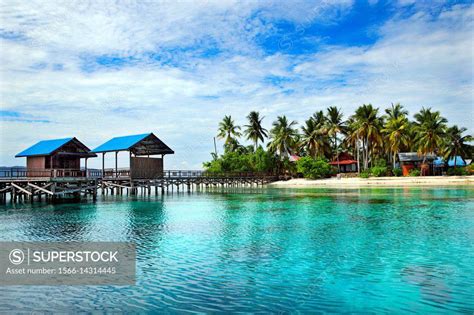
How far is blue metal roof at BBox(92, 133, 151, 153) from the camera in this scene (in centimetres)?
3797

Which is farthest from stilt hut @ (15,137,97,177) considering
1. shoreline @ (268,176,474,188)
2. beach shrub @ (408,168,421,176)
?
beach shrub @ (408,168,421,176)

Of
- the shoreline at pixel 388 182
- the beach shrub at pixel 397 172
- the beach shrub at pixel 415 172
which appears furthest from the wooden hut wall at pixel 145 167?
the beach shrub at pixel 415 172

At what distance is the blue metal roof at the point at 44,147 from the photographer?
3544 centimetres

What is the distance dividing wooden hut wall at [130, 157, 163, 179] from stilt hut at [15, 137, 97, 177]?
4.43 m

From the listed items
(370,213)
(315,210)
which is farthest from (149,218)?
(370,213)

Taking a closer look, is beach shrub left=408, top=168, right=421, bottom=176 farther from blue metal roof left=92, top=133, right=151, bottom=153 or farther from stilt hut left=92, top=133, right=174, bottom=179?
blue metal roof left=92, top=133, right=151, bottom=153

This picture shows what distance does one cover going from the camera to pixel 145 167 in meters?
41.6

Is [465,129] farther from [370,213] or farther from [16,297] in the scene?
[16,297]

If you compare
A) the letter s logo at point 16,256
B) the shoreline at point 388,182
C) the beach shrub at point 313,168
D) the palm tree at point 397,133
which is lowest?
the letter s logo at point 16,256

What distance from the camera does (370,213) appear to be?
2186 cm

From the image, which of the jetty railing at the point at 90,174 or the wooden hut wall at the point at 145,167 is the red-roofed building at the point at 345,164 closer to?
the jetty railing at the point at 90,174

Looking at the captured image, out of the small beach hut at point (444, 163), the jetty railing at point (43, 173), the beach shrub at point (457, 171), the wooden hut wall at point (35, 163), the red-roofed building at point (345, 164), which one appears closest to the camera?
the jetty railing at point (43, 173)

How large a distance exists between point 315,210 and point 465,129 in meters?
40.6

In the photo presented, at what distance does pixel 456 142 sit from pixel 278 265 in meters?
52.7
